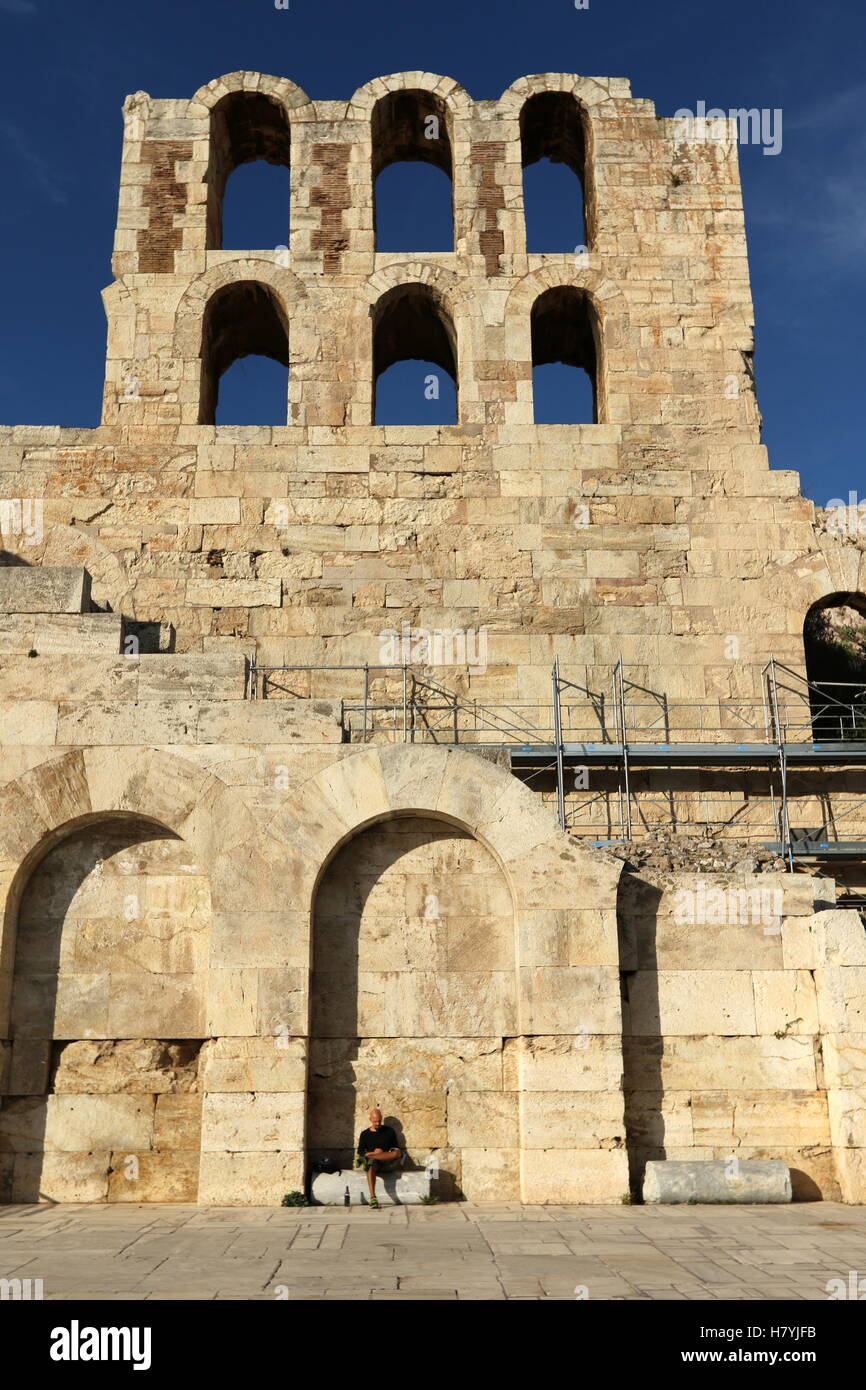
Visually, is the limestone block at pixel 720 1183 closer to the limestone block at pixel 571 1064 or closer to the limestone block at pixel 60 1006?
the limestone block at pixel 571 1064

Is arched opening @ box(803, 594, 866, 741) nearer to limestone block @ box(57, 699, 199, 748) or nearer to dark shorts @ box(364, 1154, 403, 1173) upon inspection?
dark shorts @ box(364, 1154, 403, 1173)

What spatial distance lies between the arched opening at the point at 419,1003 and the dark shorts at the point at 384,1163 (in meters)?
0.43

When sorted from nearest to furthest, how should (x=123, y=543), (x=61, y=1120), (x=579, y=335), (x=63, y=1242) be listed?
(x=63, y=1242)
(x=61, y=1120)
(x=123, y=543)
(x=579, y=335)

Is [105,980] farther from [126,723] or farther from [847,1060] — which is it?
[847,1060]

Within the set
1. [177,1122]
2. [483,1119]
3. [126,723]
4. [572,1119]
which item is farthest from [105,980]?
[572,1119]

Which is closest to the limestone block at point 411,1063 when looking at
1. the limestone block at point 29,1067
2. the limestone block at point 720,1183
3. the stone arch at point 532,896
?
the stone arch at point 532,896

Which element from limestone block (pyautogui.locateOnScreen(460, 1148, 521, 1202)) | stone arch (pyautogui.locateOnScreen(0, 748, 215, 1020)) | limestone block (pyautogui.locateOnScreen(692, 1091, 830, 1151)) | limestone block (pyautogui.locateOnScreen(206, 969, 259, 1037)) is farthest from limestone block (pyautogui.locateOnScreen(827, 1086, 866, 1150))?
stone arch (pyautogui.locateOnScreen(0, 748, 215, 1020))

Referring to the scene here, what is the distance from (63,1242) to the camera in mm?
9914

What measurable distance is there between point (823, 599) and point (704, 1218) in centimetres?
1111

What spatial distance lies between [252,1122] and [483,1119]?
2.63 m

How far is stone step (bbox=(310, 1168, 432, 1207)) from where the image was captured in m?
12.2

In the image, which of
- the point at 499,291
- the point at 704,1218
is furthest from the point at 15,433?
the point at 704,1218

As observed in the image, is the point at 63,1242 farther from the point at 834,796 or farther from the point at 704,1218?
the point at 834,796

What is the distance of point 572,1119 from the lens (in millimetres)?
12594
